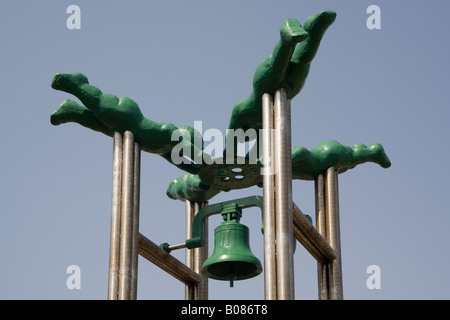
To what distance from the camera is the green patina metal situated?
1930 centimetres

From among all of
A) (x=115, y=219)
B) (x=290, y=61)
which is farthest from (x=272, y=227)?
(x=290, y=61)

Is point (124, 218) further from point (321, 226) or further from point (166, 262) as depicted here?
point (321, 226)

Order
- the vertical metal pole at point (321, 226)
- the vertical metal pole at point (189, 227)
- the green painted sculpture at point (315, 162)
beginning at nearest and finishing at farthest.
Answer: the vertical metal pole at point (321, 226) → the green painted sculpture at point (315, 162) → the vertical metal pole at point (189, 227)

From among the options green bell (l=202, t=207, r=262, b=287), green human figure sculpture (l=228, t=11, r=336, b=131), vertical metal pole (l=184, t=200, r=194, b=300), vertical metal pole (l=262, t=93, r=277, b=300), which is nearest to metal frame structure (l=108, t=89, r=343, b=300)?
vertical metal pole (l=262, t=93, r=277, b=300)

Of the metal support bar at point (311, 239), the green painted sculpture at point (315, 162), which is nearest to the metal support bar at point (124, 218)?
the green painted sculpture at point (315, 162)

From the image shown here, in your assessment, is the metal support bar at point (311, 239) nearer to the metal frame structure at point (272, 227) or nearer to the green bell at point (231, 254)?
the metal frame structure at point (272, 227)

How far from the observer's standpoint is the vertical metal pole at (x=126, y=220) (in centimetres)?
1878

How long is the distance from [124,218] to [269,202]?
252cm

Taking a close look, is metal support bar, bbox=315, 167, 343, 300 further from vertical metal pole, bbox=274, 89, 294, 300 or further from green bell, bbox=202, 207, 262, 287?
vertical metal pole, bbox=274, 89, 294, 300

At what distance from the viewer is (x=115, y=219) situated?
63.5 ft

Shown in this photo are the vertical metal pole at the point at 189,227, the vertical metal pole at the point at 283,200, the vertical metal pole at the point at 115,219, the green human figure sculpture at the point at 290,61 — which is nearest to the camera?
the vertical metal pole at the point at 283,200

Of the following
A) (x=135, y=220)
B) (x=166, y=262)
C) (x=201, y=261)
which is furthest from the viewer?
(x=201, y=261)

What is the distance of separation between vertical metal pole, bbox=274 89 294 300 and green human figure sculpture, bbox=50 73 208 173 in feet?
7.76
